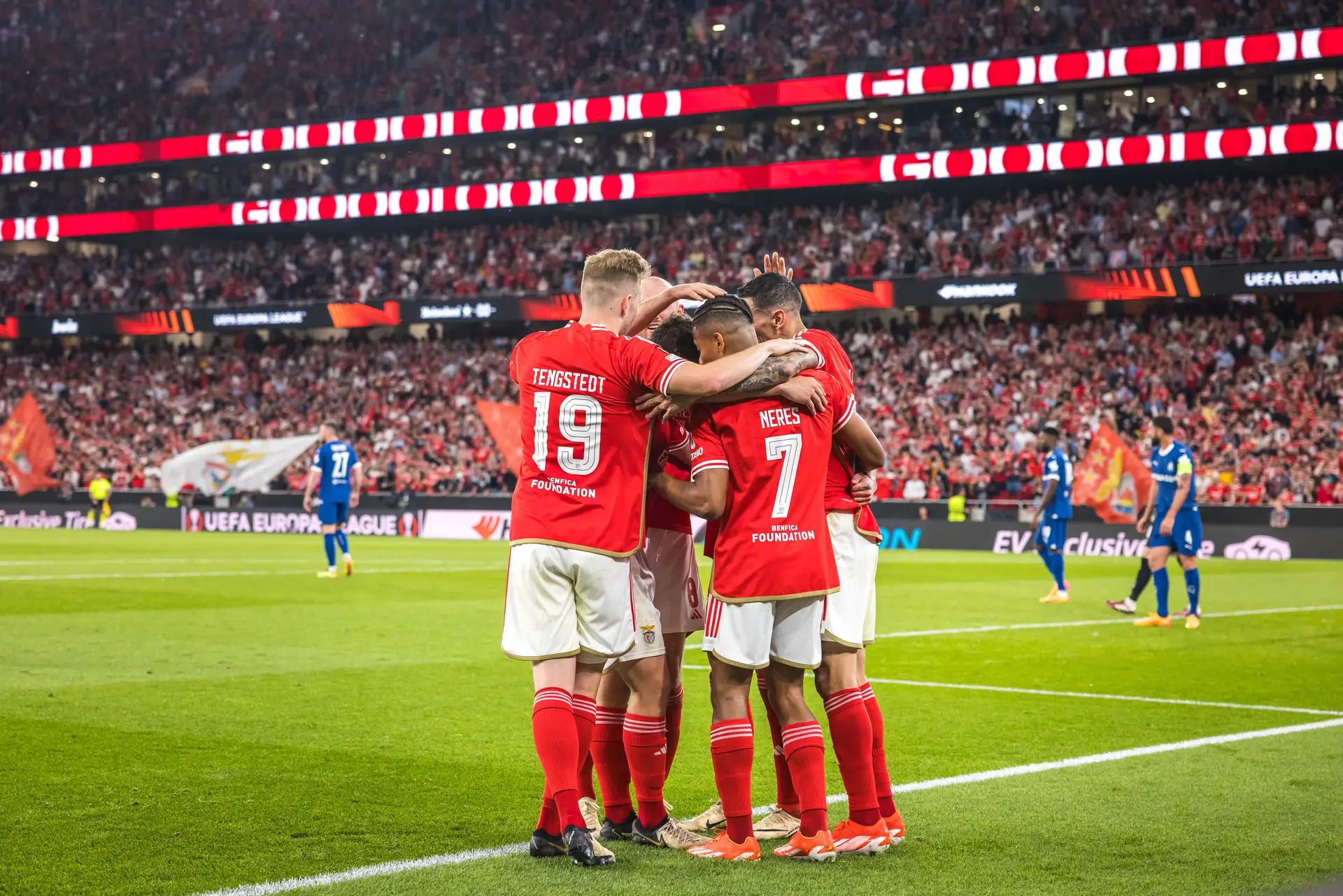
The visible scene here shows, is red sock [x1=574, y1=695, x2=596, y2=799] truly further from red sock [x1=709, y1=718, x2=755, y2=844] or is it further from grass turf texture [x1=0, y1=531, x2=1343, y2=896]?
red sock [x1=709, y1=718, x2=755, y2=844]

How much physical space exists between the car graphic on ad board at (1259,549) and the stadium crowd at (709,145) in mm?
14415

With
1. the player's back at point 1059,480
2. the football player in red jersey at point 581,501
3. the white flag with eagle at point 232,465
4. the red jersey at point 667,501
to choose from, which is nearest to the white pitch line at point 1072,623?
the player's back at point 1059,480

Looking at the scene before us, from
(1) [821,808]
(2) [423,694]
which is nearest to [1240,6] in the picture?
(2) [423,694]

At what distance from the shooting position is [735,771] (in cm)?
543

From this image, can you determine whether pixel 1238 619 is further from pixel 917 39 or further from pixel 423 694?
pixel 917 39

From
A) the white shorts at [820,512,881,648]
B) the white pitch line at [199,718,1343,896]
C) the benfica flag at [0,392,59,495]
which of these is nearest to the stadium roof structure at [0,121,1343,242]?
the benfica flag at [0,392,59,495]

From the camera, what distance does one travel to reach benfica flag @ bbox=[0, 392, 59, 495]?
38.8m

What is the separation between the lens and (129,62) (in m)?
58.9

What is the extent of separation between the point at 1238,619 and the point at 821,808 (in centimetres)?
1230

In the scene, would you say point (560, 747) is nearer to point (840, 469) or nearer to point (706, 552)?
point (706, 552)

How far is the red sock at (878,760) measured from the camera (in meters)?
5.84

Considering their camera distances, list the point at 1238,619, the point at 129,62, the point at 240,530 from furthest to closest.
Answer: the point at 129,62 → the point at 240,530 → the point at 1238,619

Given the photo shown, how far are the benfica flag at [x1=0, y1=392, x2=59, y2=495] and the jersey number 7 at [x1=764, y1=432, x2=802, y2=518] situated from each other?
123ft

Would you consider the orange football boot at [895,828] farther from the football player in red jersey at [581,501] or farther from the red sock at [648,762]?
the football player in red jersey at [581,501]
